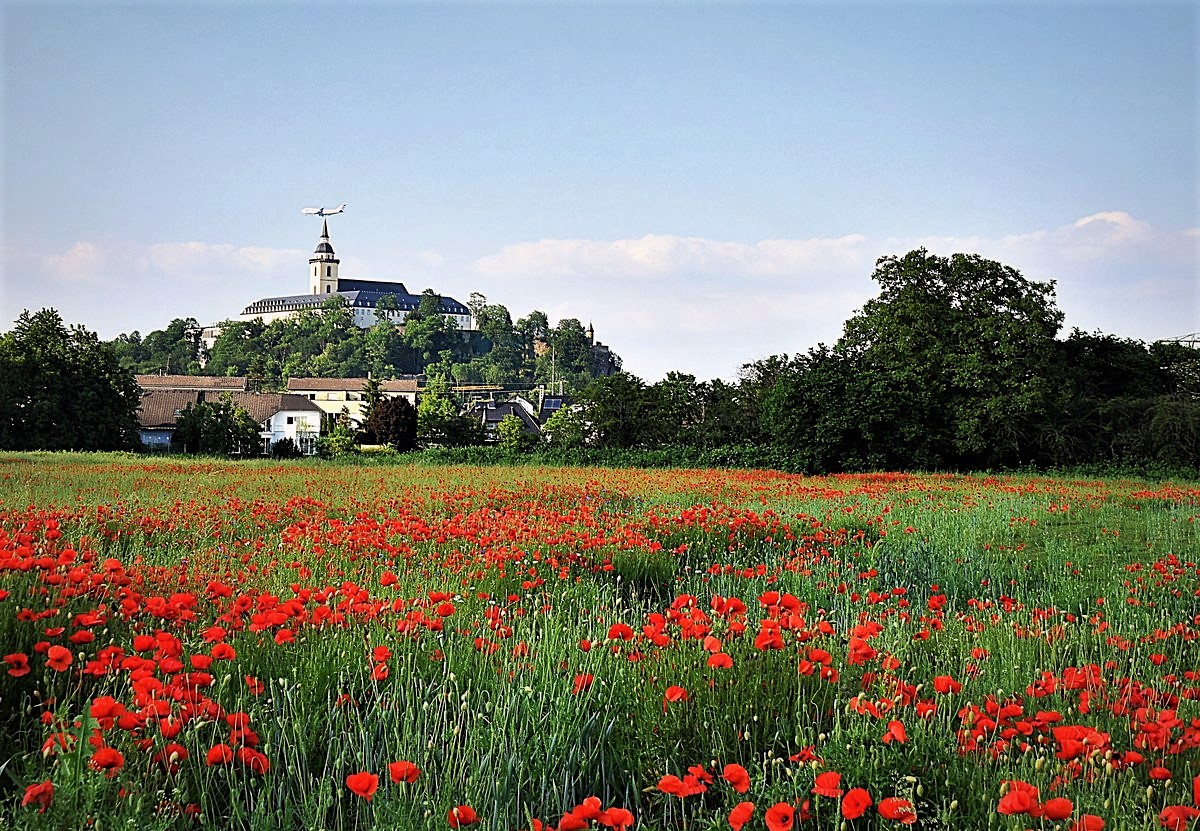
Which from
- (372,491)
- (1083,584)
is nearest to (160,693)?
(1083,584)

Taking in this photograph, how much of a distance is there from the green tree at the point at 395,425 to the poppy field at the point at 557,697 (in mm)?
44302

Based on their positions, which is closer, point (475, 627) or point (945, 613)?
point (475, 627)

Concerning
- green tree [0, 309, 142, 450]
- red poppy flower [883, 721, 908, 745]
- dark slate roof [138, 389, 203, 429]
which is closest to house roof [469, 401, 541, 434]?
dark slate roof [138, 389, 203, 429]

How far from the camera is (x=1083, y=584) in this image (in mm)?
7406

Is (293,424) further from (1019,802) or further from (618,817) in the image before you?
(1019,802)

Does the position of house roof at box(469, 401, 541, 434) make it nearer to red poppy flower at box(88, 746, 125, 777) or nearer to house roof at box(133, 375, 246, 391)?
house roof at box(133, 375, 246, 391)

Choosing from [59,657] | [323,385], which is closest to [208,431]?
[59,657]

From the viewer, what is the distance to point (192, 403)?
75.6 metres

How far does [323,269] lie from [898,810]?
582 ft

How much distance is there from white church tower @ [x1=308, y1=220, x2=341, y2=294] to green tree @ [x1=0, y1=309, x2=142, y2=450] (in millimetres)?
128793

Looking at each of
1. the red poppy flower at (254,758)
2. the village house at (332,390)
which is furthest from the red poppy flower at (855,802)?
the village house at (332,390)

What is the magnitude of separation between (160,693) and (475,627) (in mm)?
1857

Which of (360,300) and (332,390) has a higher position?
(360,300)

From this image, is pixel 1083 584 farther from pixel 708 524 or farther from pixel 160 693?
pixel 160 693
